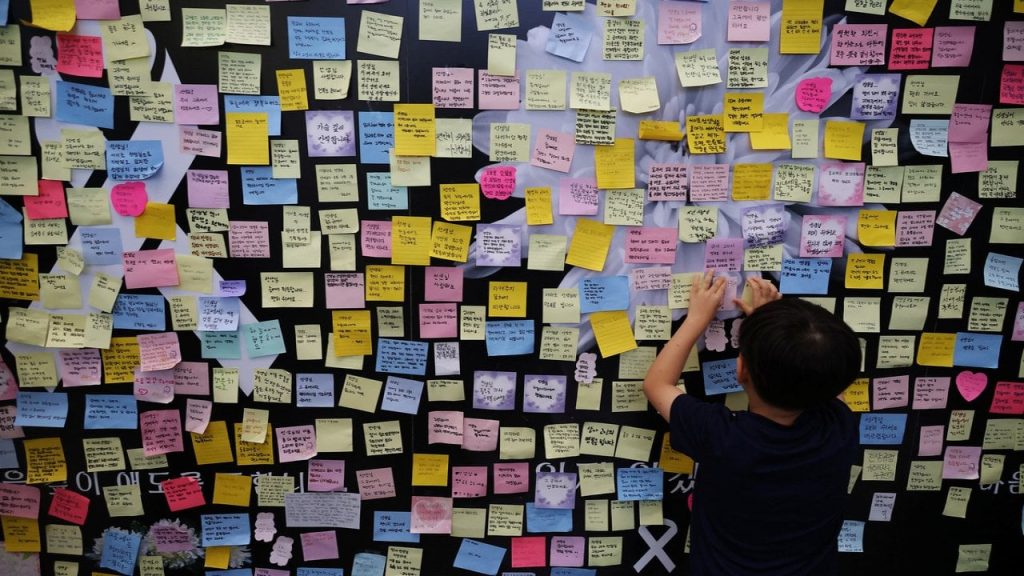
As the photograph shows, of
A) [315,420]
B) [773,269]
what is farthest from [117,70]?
[773,269]

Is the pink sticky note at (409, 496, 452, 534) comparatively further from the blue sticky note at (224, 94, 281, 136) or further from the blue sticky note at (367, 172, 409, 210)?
the blue sticky note at (224, 94, 281, 136)

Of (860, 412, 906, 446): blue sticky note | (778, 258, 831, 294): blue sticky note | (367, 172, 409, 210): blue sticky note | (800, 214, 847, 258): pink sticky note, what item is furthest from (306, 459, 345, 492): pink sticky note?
(860, 412, 906, 446): blue sticky note

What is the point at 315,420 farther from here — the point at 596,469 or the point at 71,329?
the point at 596,469

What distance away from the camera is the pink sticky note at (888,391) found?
200 centimetres

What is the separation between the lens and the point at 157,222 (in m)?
1.79

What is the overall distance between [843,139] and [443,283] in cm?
130

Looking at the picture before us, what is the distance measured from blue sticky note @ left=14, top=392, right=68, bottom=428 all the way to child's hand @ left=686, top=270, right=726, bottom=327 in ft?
6.45

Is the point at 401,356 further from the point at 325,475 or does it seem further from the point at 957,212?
the point at 957,212

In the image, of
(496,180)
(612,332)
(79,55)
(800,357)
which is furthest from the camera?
(612,332)

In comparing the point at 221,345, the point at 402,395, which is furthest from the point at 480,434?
the point at 221,345

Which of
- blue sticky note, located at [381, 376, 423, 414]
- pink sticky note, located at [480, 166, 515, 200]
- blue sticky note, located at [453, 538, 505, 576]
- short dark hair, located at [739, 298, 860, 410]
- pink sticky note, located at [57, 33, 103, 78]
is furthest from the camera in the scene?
blue sticky note, located at [453, 538, 505, 576]

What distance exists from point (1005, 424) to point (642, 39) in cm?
180

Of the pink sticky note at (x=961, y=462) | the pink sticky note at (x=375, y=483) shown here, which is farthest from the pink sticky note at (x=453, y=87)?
the pink sticky note at (x=961, y=462)

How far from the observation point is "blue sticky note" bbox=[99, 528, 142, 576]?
196cm
